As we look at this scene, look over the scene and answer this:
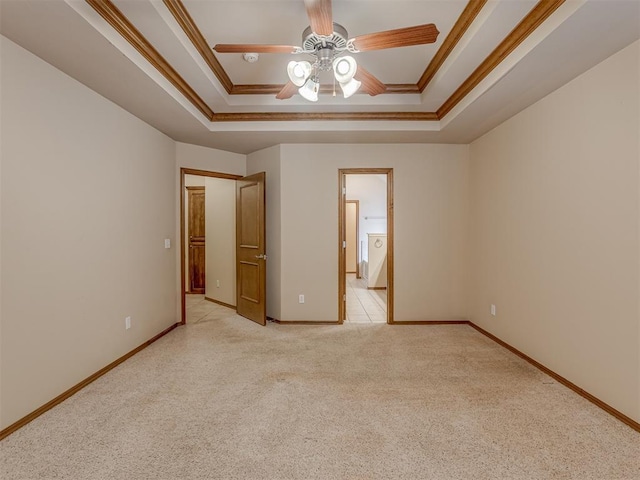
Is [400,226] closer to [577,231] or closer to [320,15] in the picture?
[577,231]

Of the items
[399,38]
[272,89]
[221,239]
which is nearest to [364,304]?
[221,239]

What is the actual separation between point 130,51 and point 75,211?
1.27 metres

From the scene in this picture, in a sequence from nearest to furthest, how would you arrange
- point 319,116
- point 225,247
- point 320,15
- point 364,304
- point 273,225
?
point 320,15 → point 319,116 → point 273,225 → point 225,247 → point 364,304

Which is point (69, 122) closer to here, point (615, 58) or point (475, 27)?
point (475, 27)

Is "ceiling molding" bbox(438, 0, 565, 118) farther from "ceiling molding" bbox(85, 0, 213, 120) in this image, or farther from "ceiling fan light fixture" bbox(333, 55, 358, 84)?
"ceiling molding" bbox(85, 0, 213, 120)

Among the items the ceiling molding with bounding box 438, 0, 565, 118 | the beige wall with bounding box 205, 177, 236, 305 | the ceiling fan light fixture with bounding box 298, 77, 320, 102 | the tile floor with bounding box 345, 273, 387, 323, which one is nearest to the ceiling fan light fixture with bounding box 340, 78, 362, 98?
the ceiling fan light fixture with bounding box 298, 77, 320, 102

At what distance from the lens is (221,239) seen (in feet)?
17.3

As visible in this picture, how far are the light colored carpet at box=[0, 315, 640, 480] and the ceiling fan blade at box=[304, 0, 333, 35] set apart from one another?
91.2 inches

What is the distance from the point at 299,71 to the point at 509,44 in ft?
4.77

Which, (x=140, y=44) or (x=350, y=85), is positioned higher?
(x=140, y=44)

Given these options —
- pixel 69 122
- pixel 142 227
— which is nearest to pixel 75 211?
pixel 69 122

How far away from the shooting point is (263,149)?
14.5ft

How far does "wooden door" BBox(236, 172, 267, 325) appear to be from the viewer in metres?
4.13

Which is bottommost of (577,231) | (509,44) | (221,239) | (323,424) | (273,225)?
(323,424)
